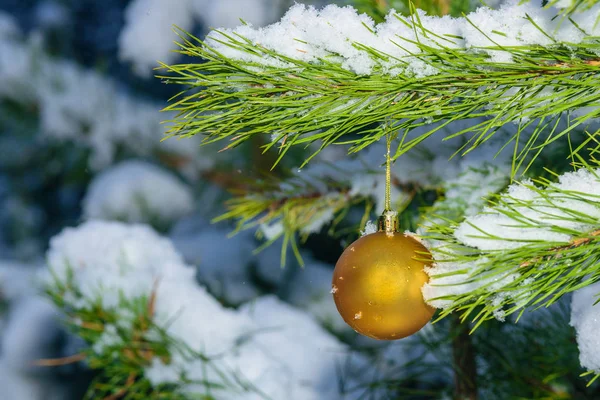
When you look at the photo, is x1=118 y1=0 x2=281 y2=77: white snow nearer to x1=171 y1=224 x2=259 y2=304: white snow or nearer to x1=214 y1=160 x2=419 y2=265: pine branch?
x1=171 y1=224 x2=259 y2=304: white snow

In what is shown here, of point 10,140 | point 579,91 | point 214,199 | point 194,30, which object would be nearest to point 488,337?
point 579,91

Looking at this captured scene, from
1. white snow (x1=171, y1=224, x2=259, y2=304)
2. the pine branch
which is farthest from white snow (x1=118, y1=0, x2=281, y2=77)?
the pine branch

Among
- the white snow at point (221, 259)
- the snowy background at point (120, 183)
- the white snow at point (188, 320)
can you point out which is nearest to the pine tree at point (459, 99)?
the white snow at point (188, 320)

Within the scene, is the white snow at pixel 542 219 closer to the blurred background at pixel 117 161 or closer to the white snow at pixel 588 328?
the white snow at pixel 588 328

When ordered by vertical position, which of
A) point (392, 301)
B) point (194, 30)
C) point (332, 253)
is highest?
point (194, 30)

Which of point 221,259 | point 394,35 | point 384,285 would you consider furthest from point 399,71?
point 221,259

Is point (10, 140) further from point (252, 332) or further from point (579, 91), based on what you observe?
point (579, 91)

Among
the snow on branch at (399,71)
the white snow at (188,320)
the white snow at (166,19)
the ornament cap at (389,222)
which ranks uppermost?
the white snow at (166,19)
